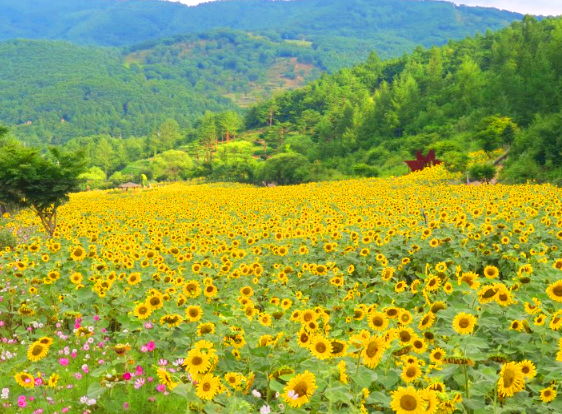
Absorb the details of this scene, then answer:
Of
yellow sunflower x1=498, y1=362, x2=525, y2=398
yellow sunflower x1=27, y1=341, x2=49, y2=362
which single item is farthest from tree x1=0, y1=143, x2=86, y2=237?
yellow sunflower x1=498, y1=362, x2=525, y2=398

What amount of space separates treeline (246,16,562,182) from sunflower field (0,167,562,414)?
18473 mm

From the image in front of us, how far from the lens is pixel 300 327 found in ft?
13.9

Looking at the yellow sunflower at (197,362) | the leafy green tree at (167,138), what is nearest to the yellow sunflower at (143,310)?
the yellow sunflower at (197,362)

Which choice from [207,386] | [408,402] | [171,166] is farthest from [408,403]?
[171,166]

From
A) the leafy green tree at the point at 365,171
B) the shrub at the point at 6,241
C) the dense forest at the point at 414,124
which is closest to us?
the shrub at the point at 6,241

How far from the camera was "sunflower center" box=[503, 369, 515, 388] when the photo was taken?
235 centimetres

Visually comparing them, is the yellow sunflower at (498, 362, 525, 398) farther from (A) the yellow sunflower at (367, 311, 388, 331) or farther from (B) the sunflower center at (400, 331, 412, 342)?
(A) the yellow sunflower at (367, 311, 388, 331)

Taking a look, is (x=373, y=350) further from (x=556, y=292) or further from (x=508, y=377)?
(x=556, y=292)

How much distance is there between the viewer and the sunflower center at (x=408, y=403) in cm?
224

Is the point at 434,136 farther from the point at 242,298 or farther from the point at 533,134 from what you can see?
the point at 242,298

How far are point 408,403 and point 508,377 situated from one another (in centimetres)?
57

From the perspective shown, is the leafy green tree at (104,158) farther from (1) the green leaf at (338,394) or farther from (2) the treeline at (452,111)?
(1) the green leaf at (338,394)

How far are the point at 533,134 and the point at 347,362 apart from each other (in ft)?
95.1

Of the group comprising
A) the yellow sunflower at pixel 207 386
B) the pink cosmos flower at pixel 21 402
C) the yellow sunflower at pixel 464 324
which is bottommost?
the pink cosmos flower at pixel 21 402
